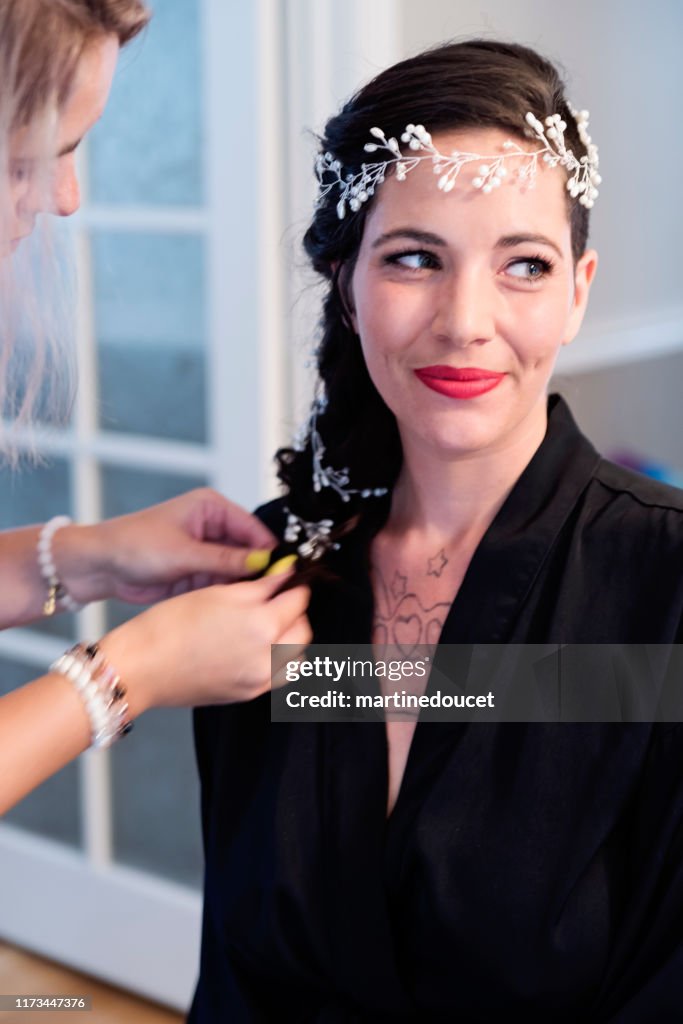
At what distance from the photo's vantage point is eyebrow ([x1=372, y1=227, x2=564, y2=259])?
1.21m

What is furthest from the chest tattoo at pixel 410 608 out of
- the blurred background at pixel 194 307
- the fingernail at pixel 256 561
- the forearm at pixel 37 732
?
the blurred background at pixel 194 307

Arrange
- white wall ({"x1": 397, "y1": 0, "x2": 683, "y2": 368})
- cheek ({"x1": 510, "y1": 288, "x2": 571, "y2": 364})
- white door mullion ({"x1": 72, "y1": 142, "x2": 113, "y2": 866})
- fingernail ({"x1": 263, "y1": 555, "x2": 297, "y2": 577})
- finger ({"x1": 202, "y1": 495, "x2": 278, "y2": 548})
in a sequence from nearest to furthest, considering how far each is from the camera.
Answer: cheek ({"x1": 510, "y1": 288, "x2": 571, "y2": 364}) < fingernail ({"x1": 263, "y1": 555, "x2": 297, "y2": 577}) < finger ({"x1": 202, "y1": 495, "x2": 278, "y2": 548}) < white door mullion ({"x1": 72, "y1": 142, "x2": 113, "y2": 866}) < white wall ({"x1": 397, "y1": 0, "x2": 683, "y2": 368})

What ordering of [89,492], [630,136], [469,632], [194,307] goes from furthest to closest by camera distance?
[630,136] < [89,492] < [194,307] < [469,632]

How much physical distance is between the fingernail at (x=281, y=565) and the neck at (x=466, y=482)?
0.45 feet

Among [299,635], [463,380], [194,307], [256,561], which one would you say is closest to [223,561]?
[256,561]

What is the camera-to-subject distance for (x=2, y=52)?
113 centimetres

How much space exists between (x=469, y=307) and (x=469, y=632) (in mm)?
318

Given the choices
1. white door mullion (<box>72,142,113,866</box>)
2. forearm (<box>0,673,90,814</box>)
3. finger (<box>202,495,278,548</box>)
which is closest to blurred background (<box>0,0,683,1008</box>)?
white door mullion (<box>72,142,113,866</box>)

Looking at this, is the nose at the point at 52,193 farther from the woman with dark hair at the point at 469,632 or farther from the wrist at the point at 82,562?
the wrist at the point at 82,562

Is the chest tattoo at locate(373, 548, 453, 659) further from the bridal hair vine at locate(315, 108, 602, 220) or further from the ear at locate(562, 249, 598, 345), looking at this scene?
the bridal hair vine at locate(315, 108, 602, 220)

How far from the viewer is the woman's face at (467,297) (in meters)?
→ 1.21

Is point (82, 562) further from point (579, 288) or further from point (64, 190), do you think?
point (579, 288)

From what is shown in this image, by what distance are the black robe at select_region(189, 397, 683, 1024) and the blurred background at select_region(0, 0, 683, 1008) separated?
0.81m

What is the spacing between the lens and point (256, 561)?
4.65 ft
